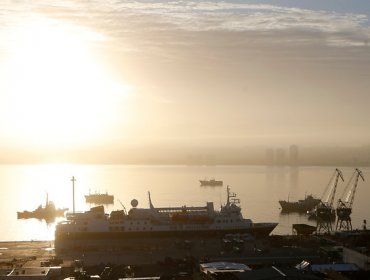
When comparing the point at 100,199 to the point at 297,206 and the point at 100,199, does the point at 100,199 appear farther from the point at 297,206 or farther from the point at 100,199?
the point at 297,206

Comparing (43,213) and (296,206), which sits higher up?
(43,213)

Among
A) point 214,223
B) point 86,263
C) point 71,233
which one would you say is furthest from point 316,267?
point 71,233

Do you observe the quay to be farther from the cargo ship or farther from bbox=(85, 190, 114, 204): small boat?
bbox=(85, 190, 114, 204): small boat

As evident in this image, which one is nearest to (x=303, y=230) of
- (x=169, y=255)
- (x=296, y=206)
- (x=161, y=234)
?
(x=161, y=234)

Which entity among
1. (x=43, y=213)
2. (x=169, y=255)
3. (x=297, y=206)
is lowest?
(x=169, y=255)

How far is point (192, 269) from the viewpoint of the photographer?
39.2 meters

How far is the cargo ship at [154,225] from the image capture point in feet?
197

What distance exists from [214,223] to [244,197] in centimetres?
8436

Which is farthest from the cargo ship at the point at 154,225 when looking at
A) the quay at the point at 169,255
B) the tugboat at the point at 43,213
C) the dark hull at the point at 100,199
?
the dark hull at the point at 100,199

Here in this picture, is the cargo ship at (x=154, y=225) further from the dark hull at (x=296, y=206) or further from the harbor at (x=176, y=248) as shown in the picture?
the dark hull at (x=296, y=206)

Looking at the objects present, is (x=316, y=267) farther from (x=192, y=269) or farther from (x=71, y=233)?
(x=71, y=233)

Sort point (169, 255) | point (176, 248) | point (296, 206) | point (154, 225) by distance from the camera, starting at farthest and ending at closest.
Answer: point (296, 206)
point (154, 225)
point (176, 248)
point (169, 255)

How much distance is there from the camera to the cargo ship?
197ft

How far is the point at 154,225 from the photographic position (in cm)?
6094
